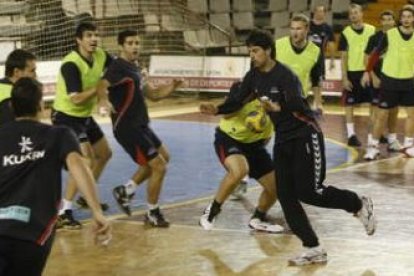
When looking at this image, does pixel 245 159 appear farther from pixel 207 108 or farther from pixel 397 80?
pixel 397 80

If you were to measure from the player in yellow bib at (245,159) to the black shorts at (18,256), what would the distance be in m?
4.23

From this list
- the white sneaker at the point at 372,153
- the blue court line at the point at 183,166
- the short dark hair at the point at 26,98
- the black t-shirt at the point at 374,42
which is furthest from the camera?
the black t-shirt at the point at 374,42

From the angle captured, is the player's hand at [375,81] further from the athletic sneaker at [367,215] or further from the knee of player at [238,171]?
the athletic sneaker at [367,215]

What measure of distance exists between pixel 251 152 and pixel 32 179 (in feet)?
15.0

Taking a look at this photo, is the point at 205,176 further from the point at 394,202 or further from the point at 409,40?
the point at 409,40

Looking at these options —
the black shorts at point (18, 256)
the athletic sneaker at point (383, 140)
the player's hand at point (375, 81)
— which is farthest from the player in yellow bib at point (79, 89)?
the athletic sneaker at point (383, 140)

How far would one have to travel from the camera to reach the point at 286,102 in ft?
23.9

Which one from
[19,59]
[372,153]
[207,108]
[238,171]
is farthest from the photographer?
[372,153]

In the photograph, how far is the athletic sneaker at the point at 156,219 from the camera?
28.7 feet

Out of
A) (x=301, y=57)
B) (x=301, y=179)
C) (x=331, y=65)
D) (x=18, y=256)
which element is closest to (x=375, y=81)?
(x=301, y=57)

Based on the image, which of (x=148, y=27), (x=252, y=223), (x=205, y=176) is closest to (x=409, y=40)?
(x=205, y=176)

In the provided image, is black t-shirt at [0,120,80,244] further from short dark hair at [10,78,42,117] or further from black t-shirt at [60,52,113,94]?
black t-shirt at [60,52,113,94]

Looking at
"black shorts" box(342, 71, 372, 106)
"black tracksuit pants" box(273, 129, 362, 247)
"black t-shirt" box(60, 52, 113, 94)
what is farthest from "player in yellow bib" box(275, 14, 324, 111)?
"black tracksuit pants" box(273, 129, 362, 247)

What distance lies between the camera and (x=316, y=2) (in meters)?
24.8
